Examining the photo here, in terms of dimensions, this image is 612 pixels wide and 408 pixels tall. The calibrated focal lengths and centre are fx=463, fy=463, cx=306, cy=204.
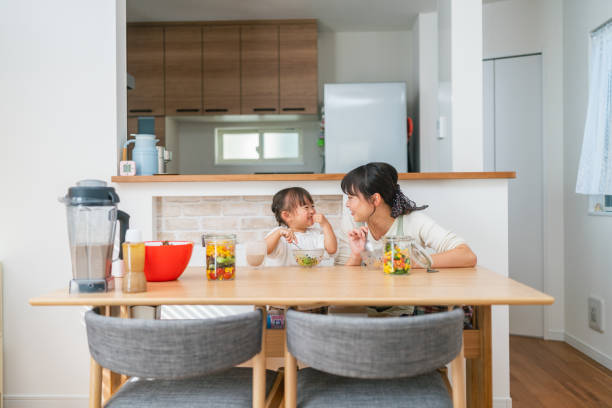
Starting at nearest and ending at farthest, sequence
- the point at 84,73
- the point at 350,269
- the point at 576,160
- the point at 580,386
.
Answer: the point at 350,269, the point at 84,73, the point at 580,386, the point at 576,160

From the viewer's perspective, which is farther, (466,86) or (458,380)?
(466,86)

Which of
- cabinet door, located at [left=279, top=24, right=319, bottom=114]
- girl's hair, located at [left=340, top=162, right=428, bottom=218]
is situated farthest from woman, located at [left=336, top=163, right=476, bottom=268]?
cabinet door, located at [left=279, top=24, right=319, bottom=114]

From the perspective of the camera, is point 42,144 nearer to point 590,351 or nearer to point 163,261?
point 163,261

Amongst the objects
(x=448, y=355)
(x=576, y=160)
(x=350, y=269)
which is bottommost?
(x=448, y=355)

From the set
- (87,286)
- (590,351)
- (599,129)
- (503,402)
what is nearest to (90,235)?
(87,286)

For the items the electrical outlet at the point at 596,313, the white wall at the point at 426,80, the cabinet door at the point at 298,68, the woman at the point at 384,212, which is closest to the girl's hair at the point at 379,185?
the woman at the point at 384,212

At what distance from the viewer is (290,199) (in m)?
2.08

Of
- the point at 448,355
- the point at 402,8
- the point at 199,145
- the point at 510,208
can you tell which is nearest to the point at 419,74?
the point at 402,8

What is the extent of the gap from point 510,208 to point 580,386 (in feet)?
4.71

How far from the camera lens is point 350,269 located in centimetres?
158

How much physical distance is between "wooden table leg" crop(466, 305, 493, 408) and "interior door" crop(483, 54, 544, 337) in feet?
7.88

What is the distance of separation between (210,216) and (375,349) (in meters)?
1.54

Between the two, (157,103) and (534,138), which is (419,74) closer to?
(534,138)

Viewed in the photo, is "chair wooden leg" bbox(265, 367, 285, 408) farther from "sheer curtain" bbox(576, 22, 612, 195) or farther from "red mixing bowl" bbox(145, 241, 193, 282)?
"sheer curtain" bbox(576, 22, 612, 195)
